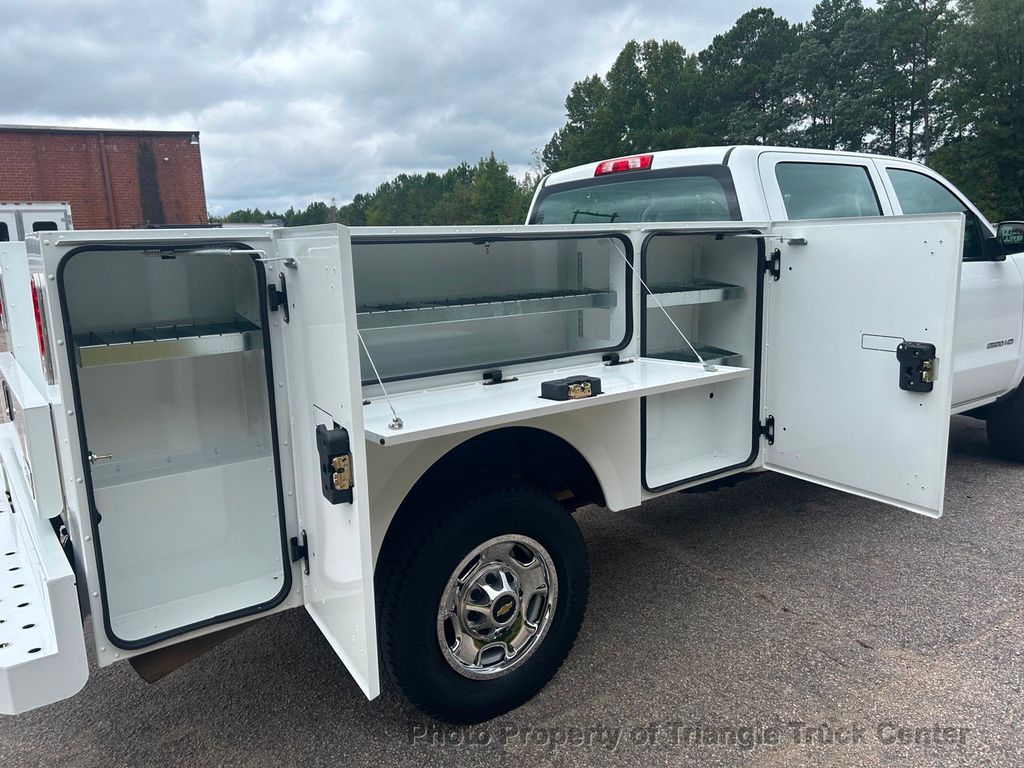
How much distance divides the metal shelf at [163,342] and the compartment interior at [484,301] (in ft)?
1.63

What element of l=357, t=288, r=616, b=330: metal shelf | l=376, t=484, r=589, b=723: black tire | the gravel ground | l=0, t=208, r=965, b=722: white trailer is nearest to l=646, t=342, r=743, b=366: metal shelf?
l=0, t=208, r=965, b=722: white trailer

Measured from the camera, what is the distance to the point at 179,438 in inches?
103

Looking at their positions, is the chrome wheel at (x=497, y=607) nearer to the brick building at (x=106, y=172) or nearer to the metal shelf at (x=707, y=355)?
the metal shelf at (x=707, y=355)

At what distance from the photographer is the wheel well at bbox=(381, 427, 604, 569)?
265cm

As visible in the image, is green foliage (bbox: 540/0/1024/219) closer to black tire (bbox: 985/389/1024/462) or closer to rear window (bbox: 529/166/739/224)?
black tire (bbox: 985/389/1024/462)

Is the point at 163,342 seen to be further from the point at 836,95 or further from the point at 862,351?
the point at 836,95

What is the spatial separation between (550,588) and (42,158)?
2609 centimetres

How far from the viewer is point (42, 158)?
→ 23.2 meters

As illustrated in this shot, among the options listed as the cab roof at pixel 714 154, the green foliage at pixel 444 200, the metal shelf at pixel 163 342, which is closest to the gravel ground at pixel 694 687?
the metal shelf at pixel 163 342

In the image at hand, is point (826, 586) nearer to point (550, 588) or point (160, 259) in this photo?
point (550, 588)

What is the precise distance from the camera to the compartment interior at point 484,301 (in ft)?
10.3

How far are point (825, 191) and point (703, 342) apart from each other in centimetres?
119

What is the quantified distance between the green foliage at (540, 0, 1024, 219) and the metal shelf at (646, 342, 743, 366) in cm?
2312

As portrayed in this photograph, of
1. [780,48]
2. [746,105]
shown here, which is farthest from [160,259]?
[780,48]
